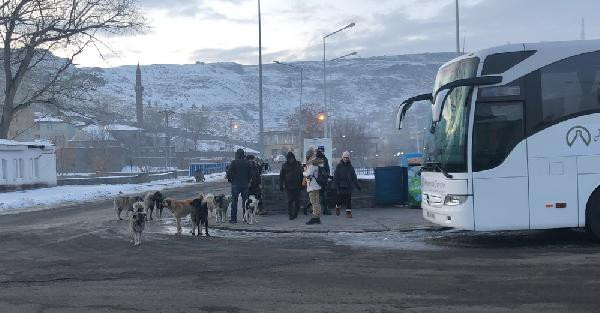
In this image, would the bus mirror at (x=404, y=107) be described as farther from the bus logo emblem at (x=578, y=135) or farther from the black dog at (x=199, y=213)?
the black dog at (x=199, y=213)

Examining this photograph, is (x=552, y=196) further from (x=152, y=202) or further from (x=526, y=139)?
(x=152, y=202)

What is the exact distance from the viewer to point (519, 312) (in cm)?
666

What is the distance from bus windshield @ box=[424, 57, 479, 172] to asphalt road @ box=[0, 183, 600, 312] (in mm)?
1562

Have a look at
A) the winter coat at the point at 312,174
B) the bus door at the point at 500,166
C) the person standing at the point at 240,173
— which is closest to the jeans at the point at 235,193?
the person standing at the point at 240,173

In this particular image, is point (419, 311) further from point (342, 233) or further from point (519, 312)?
point (342, 233)

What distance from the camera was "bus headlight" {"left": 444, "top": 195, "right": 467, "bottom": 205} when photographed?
11.5 m

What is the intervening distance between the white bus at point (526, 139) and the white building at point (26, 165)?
31.8 m

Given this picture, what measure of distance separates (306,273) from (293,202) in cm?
795

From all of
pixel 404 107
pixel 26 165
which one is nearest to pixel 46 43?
pixel 26 165

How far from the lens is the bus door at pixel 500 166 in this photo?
11.4 metres

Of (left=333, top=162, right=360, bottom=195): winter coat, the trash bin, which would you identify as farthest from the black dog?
the trash bin

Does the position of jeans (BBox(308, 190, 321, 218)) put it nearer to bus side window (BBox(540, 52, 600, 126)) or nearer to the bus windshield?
the bus windshield

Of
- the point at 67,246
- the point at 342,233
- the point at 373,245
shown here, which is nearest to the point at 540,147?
the point at 373,245

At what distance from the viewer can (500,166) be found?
37.8 ft
